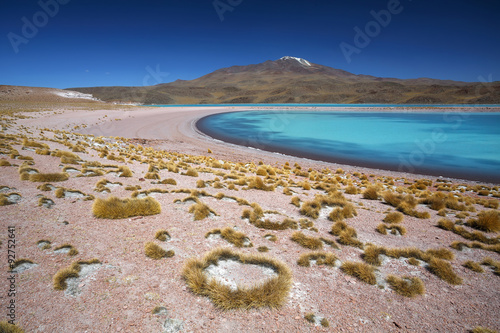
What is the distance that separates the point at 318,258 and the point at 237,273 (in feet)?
4.88

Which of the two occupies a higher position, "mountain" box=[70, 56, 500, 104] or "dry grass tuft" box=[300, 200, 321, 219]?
"mountain" box=[70, 56, 500, 104]

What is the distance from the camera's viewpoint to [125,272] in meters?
3.29

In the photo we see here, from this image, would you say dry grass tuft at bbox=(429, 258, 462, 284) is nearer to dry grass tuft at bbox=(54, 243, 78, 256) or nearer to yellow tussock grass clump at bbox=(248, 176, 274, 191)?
yellow tussock grass clump at bbox=(248, 176, 274, 191)

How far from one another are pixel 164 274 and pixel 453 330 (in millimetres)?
3730

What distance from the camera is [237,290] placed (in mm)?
3082

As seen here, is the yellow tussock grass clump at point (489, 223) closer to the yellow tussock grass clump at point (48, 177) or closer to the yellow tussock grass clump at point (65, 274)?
the yellow tussock grass clump at point (65, 274)

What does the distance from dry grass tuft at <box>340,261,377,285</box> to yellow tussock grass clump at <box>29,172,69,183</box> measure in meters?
7.73

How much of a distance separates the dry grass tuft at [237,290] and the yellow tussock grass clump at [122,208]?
89.5 inches

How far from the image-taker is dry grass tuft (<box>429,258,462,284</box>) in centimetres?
365

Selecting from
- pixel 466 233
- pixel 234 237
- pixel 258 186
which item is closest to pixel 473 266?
pixel 466 233

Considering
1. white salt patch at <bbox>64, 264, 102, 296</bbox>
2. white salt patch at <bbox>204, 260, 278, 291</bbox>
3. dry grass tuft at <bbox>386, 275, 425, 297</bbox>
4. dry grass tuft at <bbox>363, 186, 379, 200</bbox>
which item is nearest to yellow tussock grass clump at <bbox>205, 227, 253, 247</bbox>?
white salt patch at <bbox>204, 260, 278, 291</bbox>

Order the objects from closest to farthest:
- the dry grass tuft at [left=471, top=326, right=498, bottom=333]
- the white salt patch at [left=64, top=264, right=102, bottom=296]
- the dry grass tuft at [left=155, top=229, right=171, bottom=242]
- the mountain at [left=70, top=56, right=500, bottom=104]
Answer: the dry grass tuft at [left=471, top=326, right=498, bottom=333]
the white salt patch at [left=64, top=264, right=102, bottom=296]
the dry grass tuft at [left=155, top=229, right=171, bottom=242]
the mountain at [left=70, top=56, right=500, bottom=104]

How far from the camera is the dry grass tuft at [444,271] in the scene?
365 cm

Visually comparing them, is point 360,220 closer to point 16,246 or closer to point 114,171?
point 16,246
